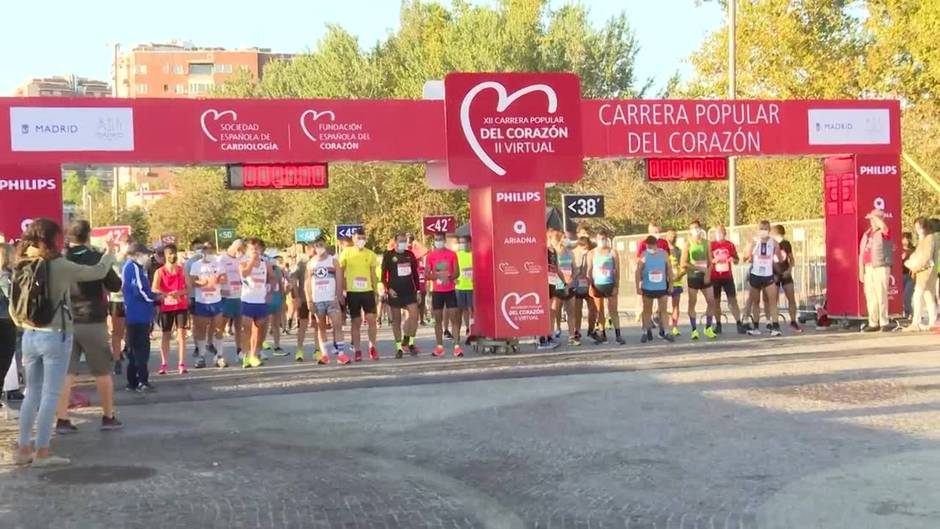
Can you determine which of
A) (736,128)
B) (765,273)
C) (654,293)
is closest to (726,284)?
(765,273)

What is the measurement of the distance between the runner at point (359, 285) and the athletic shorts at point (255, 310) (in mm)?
1185

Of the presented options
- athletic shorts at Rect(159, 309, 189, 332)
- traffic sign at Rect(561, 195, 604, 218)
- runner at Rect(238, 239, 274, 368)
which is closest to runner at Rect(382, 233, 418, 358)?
runner at Rect(238, 239, 274, 368)

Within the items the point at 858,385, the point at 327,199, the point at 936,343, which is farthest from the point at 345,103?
the point at 327,199

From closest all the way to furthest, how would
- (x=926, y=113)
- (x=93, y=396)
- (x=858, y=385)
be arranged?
(x=858, y=385) → (x=93, y=396) → (x=926, y=113)

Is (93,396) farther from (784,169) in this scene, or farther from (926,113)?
(784,169)

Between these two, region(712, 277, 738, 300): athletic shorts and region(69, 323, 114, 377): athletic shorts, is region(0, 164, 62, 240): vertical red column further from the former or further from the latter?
region(712, 277, 738, 300): athletic shorts

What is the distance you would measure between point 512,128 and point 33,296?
858 cm

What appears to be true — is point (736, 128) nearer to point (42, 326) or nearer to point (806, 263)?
point (806, 263)

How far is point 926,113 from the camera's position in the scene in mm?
32812

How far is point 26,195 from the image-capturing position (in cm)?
1427

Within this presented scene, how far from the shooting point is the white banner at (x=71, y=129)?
14.1 metres

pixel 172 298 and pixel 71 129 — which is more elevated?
pixel 71 129

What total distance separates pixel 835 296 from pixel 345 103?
904cm

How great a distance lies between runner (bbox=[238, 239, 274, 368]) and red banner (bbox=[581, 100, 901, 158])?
521 cm
